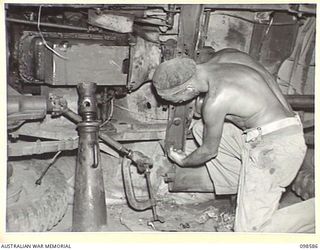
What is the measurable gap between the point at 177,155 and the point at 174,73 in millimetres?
311

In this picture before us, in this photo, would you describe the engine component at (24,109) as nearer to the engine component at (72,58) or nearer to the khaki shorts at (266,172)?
the engine component at (72,58)

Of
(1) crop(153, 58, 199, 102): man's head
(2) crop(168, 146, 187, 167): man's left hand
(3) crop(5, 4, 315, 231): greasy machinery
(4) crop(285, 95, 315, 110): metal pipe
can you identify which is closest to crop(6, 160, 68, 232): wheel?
(3) crop(5, 4, 315, 231): greasy machinery

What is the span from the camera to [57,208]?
1304mm

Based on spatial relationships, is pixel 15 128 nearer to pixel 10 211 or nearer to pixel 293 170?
pixel 10 211

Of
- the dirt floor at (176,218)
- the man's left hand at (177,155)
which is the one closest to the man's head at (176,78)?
the man's left hand at (177,155)

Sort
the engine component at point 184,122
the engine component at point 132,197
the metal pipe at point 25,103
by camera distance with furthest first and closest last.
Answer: the engine component at point 132,197
the engine component at point 184,122
the metal pipe at point 25,103

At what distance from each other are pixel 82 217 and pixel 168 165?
0.38 meters

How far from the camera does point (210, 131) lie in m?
1.23

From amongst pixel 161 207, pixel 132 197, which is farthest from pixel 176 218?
pixel 132 197

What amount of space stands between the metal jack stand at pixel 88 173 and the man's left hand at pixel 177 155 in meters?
0.24

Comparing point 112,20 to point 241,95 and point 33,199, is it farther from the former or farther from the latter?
point 33,199

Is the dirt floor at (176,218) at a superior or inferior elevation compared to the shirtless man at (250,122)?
inferior

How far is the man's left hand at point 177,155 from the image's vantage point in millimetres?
1360

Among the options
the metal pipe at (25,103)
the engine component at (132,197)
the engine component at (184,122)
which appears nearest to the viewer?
the metal pipe at (25,103)
